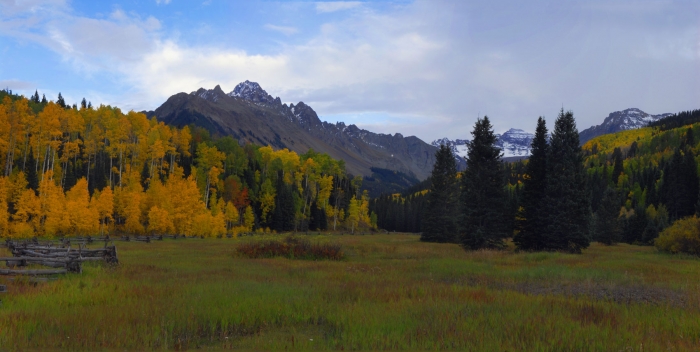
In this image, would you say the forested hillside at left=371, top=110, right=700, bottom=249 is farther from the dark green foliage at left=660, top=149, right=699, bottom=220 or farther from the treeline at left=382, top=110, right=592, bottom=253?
the treeline at left=382, top=110, right=592, bottom=253

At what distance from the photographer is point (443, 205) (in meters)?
57.6

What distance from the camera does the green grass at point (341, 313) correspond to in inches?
317

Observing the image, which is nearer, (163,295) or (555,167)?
(163,295)

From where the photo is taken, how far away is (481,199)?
3747 cm

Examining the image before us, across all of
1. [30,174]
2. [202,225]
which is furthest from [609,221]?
[30,174]

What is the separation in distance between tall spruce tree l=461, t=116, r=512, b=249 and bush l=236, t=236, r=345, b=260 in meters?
14.7

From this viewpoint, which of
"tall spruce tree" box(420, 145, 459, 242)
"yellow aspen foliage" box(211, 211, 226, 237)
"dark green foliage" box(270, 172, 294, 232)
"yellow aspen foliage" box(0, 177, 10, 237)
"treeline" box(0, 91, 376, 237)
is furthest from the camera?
"dark green foliage" box(270, 172, 294, 232)

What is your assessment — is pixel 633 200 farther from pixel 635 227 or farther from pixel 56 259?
pixel 56 259

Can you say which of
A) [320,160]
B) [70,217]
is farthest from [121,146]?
[320,160]

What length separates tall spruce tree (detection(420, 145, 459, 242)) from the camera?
5591cm

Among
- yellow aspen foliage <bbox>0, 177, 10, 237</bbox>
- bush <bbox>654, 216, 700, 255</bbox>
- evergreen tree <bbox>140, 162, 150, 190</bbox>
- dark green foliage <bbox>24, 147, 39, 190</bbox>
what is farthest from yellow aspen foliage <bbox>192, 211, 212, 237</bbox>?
bush <bbox>654, 216, 700, 255</bbox>

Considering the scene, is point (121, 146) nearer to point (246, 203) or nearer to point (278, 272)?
point (246, 203)

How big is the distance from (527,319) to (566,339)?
1659 millimetres

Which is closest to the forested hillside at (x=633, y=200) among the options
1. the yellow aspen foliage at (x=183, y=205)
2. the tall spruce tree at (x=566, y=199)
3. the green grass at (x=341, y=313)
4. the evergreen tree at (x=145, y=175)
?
the tall spruce tree at (x=566, y=199)
